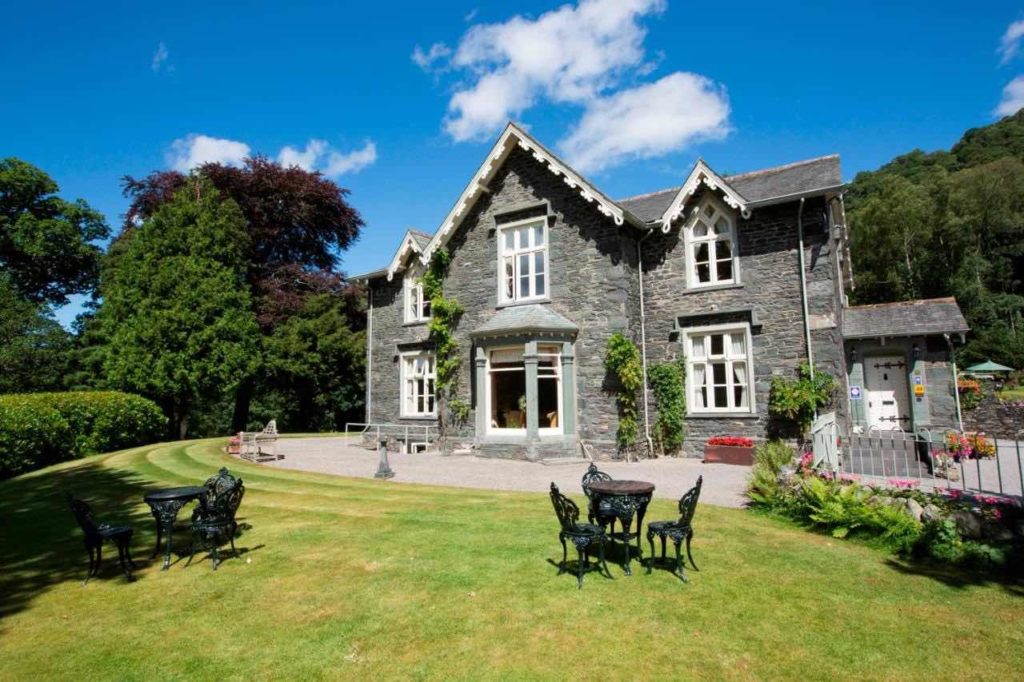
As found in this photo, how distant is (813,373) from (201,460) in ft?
59.0

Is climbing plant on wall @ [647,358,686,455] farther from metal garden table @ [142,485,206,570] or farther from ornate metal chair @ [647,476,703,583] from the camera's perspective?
metal garden table @ [142,485,206,570]

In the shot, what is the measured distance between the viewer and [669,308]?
17.6 metres

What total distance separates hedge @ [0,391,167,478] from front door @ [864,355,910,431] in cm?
2641

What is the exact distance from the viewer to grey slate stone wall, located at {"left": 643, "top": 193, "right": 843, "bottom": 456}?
15273 mm

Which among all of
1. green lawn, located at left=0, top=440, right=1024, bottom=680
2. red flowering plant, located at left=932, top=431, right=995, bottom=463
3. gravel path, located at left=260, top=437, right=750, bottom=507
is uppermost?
red flowering plant, located at left=932, top=431, right=995, bottom=463

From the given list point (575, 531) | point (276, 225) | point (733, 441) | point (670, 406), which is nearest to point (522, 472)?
point (670, 406)

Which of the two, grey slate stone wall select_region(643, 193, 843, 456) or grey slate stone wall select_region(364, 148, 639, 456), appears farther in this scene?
grey slate stone wall select_region(364, 148, 639, 456)

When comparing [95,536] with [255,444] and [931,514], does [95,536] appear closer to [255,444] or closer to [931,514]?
[931,514]

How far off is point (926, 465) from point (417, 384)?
54.0ft

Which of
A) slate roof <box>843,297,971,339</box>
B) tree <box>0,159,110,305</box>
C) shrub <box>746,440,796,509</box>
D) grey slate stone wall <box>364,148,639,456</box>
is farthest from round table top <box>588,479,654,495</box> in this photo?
tree <box>0,159,110,305</box>

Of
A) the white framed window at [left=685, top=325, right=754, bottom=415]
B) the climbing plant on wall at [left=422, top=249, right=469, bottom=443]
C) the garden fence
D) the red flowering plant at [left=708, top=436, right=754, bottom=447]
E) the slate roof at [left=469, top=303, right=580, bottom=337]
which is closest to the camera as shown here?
the garden fence

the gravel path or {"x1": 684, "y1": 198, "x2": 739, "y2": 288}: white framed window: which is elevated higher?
{"x1": 684, "y1": 198, "x2": 739, "y2": 288}: white framed window

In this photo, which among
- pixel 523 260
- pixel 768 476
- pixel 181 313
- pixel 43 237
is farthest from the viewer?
pixel 43 237

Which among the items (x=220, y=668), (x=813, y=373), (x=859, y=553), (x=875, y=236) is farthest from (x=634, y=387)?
(x=875, y=236)
